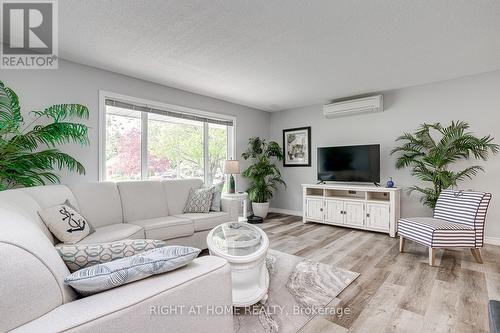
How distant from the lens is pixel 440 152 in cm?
338

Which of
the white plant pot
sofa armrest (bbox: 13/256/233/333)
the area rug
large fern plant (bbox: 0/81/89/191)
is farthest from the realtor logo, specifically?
the white plant pot

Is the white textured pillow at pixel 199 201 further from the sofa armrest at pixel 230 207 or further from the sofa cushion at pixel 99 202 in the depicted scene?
the sofa cushion at pixel 99 202

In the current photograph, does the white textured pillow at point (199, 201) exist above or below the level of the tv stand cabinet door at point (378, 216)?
above

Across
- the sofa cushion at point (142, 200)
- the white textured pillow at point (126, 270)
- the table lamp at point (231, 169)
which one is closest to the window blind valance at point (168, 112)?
the table lamp at point (231, 169)

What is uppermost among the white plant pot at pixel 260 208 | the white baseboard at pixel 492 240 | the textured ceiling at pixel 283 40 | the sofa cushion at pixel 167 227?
the textured ceiling at pixel 283 40

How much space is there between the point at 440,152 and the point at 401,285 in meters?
2.19

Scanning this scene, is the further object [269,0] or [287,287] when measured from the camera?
[287,287]

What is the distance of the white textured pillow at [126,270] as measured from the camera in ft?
2.74

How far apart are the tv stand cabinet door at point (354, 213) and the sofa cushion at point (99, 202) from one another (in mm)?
3550

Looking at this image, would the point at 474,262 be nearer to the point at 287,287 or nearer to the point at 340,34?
the point at 287,287

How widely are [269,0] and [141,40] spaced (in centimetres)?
141

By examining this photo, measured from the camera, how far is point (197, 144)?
443cm

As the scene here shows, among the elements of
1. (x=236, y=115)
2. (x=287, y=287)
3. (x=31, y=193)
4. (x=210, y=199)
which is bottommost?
(x=287, y=287)

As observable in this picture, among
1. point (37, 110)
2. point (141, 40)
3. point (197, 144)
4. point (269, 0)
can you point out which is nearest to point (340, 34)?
point (269, 0)
